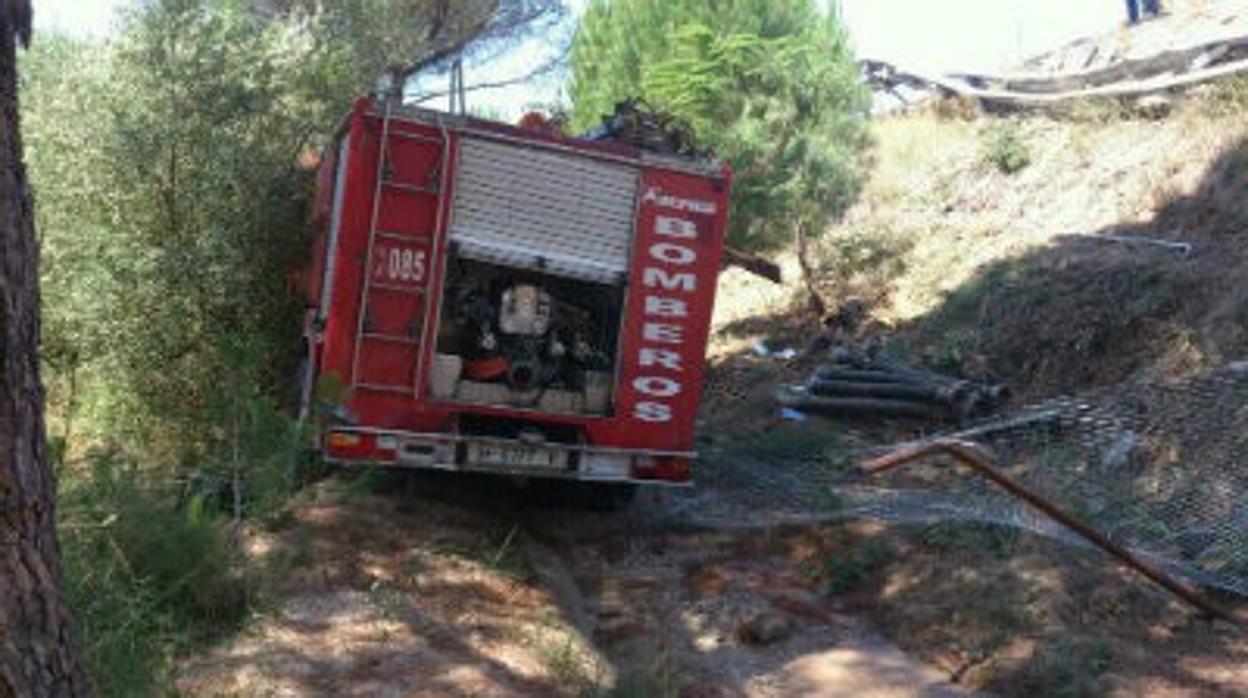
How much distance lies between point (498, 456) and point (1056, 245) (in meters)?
8.76

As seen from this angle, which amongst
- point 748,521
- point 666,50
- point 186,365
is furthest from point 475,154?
point 666,50

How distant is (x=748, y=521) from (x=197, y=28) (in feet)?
22.1

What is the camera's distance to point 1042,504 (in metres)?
6.12

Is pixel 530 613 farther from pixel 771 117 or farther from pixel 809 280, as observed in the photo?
pixel 771 117

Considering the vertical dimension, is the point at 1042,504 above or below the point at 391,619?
above

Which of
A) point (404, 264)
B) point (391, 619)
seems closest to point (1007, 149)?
point (404, 264)

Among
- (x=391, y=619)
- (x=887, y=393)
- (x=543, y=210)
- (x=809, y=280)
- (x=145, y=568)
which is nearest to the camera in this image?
(x=145, y=568)

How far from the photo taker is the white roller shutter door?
864 centimetres

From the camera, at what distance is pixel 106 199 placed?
11.5 meters

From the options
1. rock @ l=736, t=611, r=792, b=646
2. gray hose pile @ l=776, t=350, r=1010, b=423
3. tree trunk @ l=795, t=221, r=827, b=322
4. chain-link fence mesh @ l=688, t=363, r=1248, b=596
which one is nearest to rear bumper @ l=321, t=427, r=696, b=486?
chain-link fence mesh @ l=688, t=363, r=1248, b=596

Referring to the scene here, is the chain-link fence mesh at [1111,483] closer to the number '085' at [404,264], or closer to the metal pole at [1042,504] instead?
the metal pole at [1042,504]

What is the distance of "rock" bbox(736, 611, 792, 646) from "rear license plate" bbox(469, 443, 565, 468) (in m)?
1.92

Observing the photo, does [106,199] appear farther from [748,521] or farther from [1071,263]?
[1071,263]

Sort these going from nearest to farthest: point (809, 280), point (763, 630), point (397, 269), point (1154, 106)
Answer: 1. point (763, 630)
2. point (397, 269)
3. point (1154, 106)
4. point (809, 280)
